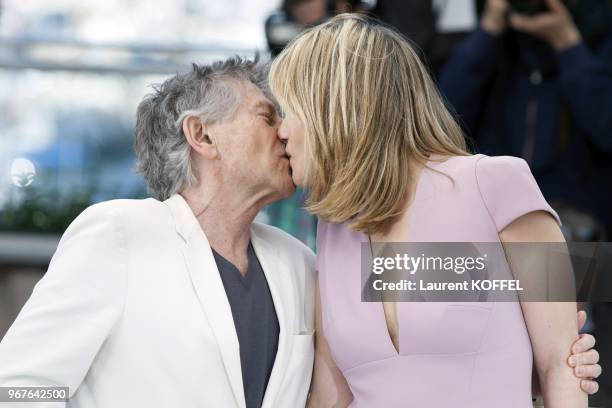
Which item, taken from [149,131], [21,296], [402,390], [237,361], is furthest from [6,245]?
[402,390]

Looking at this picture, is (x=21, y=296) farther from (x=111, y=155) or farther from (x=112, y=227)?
(x=112, y=227)

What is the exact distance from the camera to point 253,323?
8.13 ft

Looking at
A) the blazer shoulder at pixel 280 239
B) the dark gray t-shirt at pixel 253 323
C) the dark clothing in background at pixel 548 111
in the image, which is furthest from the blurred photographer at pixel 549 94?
the dark gray t-shirt at pixel 253 323

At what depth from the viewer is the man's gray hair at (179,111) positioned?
2590mm

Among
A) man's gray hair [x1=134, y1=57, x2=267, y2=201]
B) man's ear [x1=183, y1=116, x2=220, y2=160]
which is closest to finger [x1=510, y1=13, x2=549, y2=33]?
man's gray hair [x1=134, y1=57, x2=267, y2=201]

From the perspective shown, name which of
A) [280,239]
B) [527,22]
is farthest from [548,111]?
[280,239]

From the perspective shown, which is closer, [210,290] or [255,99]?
[210,290]

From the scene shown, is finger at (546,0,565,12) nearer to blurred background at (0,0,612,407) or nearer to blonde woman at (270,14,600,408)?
blurred background at (0,0,612,407)

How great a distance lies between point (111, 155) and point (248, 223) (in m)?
1.97

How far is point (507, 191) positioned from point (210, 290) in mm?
717

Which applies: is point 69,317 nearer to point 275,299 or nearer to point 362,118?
point 275,299

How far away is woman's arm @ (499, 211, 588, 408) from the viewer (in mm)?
2213

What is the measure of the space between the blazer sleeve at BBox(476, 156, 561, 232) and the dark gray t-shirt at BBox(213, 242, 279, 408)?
2.04 feet

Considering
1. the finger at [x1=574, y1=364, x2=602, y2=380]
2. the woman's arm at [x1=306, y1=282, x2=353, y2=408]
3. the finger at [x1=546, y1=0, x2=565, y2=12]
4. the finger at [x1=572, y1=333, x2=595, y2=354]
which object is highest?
the finger at [x1=546, y1=0, x2=565, y2=12]
